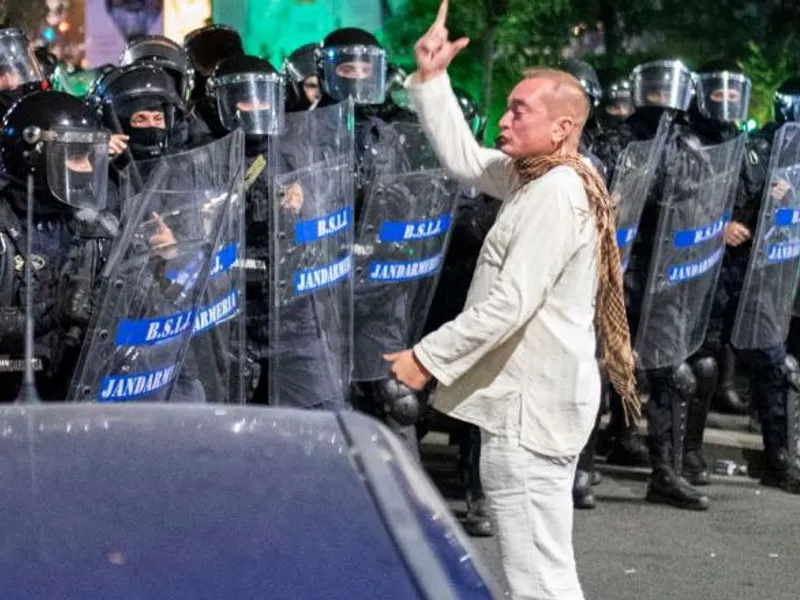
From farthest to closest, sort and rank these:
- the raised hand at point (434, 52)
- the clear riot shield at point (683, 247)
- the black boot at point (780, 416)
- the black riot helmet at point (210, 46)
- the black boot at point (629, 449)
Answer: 1. the black riot helmet at point (210, 46)
2. the black boot at point (629, 449)
3. the black boot at point (780, 416)
4. the clear riot shield at point (683, 247)
5. the raised hand at point (434, 52)

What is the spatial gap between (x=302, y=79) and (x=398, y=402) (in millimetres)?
2368

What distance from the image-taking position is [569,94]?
515 cm

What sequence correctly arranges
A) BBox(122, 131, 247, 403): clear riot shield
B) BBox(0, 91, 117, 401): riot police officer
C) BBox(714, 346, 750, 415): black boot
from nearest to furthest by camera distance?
BBox(0, 91, 117, 401): riot police officer, BBox(122, 131, 247, 403): clear riot shield, BBox(714, 346, 750, 415): black boot

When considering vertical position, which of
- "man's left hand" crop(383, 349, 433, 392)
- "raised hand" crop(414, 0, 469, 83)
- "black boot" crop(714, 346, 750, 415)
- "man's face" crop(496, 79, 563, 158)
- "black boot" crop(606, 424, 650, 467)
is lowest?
"black boot" crop(714, 346, 750, 415)

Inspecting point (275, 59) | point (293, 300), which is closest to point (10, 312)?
point (293, 300)

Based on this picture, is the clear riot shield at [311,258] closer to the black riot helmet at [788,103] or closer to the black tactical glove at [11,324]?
the black tactical glove at [11,324]

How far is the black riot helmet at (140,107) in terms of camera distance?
7328 millimetres

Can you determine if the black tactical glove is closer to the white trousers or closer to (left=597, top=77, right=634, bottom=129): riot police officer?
the white trousers

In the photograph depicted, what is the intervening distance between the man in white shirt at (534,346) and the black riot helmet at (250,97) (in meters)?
2.32

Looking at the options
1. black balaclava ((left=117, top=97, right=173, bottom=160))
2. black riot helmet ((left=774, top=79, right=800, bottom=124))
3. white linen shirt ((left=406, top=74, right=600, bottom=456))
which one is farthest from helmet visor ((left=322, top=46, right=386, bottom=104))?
white linen shirt ((left=406, top=74, right=600, bottom=456))

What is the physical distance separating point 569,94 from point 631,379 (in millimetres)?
848

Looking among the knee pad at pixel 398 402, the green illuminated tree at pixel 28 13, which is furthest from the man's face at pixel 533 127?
the green illuminated tree at pixel 28 13

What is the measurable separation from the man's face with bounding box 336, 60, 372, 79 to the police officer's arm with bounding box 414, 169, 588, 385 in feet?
10.5

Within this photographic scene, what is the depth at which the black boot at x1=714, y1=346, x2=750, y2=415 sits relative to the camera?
11.4m
